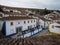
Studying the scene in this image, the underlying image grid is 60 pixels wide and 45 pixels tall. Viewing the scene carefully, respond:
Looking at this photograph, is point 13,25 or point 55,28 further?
point 55,28

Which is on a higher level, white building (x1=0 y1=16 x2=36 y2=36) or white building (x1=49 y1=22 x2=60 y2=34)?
white building (x1=0 y1=16 x2=36 y2=36)

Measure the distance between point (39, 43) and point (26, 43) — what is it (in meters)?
0.60

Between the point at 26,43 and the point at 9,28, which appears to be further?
the point at 9,28

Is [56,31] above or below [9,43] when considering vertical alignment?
below

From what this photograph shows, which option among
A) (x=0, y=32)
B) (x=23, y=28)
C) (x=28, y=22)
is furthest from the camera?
(x=28, y=22)

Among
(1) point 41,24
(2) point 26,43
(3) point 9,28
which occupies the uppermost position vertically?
(2) point 26,43

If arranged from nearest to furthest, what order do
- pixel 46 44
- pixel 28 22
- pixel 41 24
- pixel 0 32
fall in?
pixel 46 44
pixel 0 32
pixel 28 22
pixel 41 24

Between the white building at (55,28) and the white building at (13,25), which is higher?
the white building at (13,25)

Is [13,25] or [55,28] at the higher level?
[13,25]

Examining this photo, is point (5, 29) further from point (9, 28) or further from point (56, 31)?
point (56, 31)

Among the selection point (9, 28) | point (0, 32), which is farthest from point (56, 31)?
point (0, 32)

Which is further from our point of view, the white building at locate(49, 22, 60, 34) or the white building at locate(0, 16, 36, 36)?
the white building at locate(49, 22, 60, 34)

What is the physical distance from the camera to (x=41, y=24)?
4700 cm

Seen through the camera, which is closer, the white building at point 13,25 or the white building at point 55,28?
the white building at point 13,25
